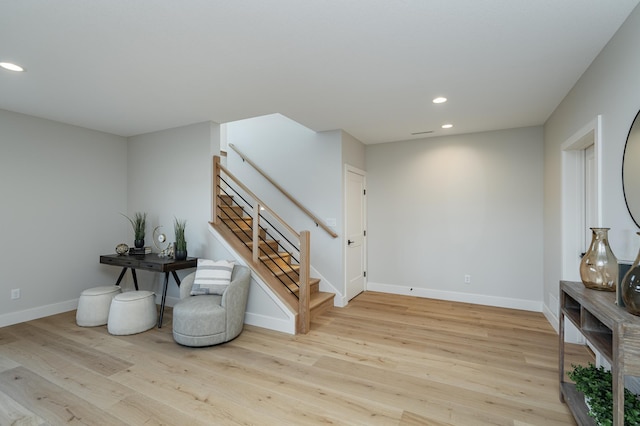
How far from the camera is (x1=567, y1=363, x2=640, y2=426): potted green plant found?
142cm

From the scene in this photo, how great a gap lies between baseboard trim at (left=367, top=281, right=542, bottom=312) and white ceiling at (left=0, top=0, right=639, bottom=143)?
2.53 meters

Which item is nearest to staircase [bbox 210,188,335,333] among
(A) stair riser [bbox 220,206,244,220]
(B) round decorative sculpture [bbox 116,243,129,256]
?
(A) stair riser [bbox 220,206,244,220]

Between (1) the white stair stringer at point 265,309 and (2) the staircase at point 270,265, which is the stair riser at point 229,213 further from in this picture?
(1) the white stair stringer at point 265,309

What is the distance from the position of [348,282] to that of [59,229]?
4085 millimetres

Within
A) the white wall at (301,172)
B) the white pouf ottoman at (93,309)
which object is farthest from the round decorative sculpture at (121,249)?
the white wall at (301,172)

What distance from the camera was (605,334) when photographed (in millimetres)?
1691

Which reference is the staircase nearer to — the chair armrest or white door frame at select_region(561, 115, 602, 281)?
the chair armrest

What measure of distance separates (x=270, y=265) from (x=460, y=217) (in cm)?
296

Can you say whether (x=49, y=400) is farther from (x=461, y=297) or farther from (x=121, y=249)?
(x=461, y=297)

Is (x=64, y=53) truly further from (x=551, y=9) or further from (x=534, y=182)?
(x=534, y=182)

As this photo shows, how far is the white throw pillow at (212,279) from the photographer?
3.30 m

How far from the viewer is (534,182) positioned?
4.10 metres

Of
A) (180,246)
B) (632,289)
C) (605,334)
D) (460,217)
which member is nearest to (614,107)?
(632,289)

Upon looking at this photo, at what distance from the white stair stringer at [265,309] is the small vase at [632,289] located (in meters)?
2.70
